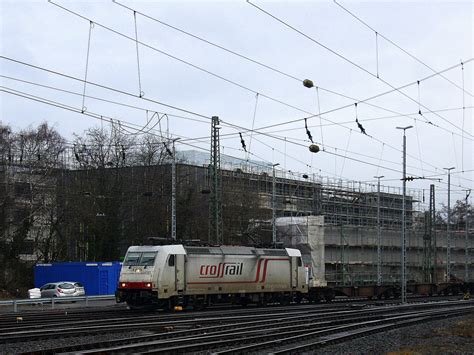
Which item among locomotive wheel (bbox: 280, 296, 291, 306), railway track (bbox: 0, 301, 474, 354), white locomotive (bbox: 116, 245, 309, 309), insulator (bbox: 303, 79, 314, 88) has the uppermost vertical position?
insulator (bbox: 303, 79, 314, 88)

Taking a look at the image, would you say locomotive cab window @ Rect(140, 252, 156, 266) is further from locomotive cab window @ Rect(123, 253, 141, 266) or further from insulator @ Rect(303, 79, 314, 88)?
insulator @ Rect(303, 79, 314, 88)

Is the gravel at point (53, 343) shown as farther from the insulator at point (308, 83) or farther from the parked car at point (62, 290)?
the parked car at point (62, 290)

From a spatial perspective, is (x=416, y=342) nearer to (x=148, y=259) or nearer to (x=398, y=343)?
(x=398, y=343)

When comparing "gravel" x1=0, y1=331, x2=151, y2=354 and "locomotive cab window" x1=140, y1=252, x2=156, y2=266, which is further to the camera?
"locomotive cab window" x1=140, y1=252, x2=156, y2=266

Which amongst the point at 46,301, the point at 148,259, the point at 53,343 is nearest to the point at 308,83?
the point at 148,259

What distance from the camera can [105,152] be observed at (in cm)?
5919

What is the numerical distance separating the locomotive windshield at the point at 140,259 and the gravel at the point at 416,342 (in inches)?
504

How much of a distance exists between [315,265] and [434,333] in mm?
43754

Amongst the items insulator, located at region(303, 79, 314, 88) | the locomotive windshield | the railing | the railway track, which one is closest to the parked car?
the railing

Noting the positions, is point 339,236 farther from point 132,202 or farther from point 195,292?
point 195,292

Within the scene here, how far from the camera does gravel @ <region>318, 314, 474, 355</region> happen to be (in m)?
16.5

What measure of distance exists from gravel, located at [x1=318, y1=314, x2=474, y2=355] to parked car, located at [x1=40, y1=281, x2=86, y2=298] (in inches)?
1052

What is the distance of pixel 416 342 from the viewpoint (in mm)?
18797

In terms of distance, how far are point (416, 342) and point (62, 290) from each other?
98.8 feet
